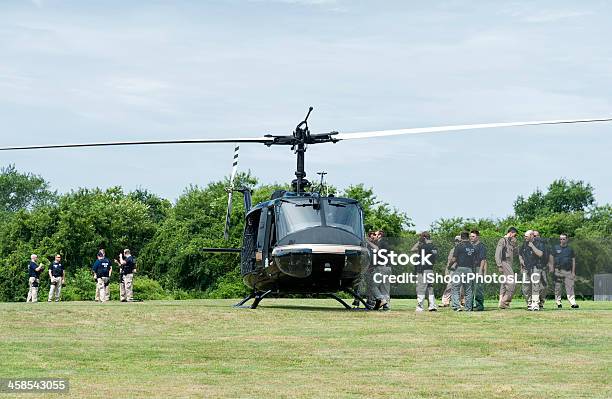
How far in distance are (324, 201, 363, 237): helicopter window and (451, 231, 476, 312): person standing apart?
248 centimetres

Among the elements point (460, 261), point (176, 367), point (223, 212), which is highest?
point (223, 212)

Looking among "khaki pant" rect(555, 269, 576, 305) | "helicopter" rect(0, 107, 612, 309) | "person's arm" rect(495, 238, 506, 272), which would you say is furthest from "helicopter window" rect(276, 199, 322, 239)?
"khaki pant" rect(555, 269, 576, 305)

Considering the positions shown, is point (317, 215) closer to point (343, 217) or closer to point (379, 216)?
point (343, 217)

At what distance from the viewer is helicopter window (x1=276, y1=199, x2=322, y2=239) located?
27281 millimetres

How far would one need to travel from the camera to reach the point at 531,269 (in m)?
28.7

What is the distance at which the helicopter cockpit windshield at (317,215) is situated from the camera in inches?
1074

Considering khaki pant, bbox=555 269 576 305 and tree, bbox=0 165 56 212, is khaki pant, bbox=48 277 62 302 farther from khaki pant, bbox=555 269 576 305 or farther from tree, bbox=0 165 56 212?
tree, bbox=0 165 56 212

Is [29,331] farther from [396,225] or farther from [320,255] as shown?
[396,225]

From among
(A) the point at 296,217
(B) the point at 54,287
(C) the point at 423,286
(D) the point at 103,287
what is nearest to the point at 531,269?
(C) the point at 423,286

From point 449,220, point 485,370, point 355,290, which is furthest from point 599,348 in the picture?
point 449,220

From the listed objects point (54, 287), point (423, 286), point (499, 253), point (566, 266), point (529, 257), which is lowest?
point (54, 287)

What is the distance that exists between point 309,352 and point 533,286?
420 inches

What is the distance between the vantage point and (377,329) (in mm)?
22688

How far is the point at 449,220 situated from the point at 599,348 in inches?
2808
